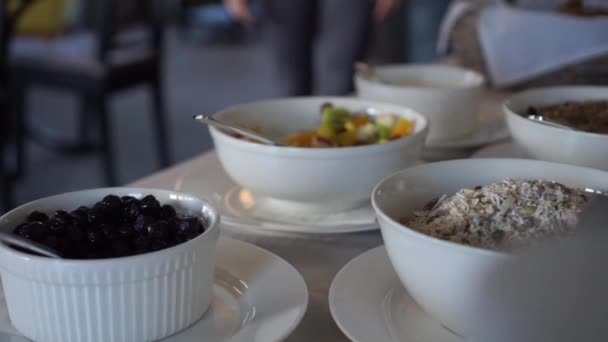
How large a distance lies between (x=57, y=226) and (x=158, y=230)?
0.25 ft

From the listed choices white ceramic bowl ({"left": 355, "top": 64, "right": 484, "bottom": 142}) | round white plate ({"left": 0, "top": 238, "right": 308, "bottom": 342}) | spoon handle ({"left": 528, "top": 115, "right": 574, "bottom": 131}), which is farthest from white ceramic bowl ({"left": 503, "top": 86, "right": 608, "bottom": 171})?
round white plate ({"left": 0, "top": 238, "right": 308, "bottom": 342})

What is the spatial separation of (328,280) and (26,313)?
0.28 metres

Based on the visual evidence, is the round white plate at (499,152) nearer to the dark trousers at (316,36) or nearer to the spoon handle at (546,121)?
the spoon handle at (546,121)

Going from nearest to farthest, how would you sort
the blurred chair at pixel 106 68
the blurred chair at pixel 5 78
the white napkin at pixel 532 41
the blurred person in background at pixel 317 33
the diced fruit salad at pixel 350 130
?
the diced fruit salad at pixel 350 130, the white napkin at pixel 532 41, the blurred person in background at pixel 317 33, the blurred chair at pixel 5 78, the blurred chair at pixel 106 68

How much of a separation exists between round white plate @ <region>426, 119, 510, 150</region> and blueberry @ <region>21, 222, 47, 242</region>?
2.06 feet

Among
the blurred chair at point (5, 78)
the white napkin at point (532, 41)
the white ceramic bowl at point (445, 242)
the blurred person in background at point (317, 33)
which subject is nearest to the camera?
the white ceramic bowl at point (445, 242)

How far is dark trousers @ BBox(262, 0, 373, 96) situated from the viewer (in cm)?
192

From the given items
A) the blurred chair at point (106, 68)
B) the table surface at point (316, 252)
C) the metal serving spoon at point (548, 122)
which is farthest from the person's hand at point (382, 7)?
the table surface at point (316, 252)

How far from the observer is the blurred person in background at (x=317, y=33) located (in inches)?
75.7

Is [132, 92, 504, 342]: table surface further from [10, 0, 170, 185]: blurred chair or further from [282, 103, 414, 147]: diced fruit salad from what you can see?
[10, 0, 170, 185]: blurred chair

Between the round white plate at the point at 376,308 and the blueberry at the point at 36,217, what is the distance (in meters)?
0.24

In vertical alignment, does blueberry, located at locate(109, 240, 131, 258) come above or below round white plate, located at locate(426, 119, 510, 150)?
above

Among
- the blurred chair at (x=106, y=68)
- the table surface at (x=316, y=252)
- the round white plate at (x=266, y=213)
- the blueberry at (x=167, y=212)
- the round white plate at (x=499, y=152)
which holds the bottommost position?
the blurred chair at (x=106, y=68)

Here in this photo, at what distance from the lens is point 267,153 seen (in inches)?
30.7
